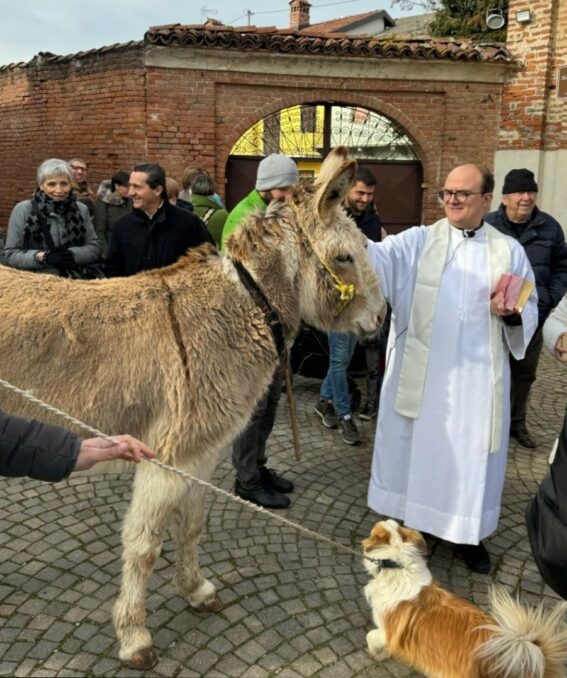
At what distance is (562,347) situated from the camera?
272 centimetres

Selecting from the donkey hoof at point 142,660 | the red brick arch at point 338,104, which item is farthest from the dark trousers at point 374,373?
the red brick arch at point 338,104

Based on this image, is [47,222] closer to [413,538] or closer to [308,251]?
[308,251]

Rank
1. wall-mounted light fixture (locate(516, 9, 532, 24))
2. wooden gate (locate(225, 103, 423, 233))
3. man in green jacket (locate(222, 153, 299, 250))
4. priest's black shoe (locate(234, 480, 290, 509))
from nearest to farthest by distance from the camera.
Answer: man in green jacket (locate(222, 153, 299, 250)) < priest's black shoe (locate(234, 480, 290, 509)) < wall-mounted light fixture (locate(516, 9, 532, 24)) < wooden gate (locate(225, 103, 423, 233))

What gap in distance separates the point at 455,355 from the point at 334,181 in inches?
55.8

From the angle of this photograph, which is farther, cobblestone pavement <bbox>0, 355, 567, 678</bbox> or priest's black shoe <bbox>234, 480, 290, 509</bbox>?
priest's black shoe <bbox>234, 480, 290, 509</bbox>

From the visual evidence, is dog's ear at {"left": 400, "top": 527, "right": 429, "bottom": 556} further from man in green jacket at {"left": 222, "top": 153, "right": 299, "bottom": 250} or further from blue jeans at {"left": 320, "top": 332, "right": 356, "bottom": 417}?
blue jeans at {"left": 320, "top": 332, "right": 356, "bottom": 417}

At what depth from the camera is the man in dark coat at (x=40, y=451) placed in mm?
1888

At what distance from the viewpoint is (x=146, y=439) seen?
8.95ft

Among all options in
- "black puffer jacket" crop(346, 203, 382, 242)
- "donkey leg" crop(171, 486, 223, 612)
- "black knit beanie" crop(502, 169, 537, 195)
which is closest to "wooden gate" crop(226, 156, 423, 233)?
"black puffer jacket" crop(346, 203, 382, 242)

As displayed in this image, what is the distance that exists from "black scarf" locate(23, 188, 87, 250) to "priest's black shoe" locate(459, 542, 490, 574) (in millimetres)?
3858

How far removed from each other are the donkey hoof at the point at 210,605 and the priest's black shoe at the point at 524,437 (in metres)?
3.62

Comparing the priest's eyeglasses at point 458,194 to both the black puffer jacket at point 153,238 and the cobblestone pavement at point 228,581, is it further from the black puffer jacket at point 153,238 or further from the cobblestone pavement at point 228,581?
the cobblestone pavement at point 228,581

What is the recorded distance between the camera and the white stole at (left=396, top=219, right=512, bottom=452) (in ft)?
11.3

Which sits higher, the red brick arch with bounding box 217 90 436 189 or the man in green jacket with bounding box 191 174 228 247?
the red brick arch with bounding box 217 90 436 189
